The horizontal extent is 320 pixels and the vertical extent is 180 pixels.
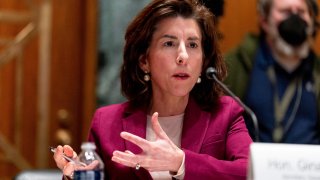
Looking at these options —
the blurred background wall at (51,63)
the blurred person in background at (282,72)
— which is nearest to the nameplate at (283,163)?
the blurred person in background at (282,72)

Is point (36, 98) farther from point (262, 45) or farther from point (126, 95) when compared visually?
point (126, 95)

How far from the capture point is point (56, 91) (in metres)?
4.01

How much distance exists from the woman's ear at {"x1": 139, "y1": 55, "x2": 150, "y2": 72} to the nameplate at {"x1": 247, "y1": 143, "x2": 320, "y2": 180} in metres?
0.63

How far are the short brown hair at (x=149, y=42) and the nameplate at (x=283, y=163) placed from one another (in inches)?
21.5

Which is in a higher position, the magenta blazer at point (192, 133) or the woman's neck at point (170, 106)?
the woman's neck at point (170, 106)

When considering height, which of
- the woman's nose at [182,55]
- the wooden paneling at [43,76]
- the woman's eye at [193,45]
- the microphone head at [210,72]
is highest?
the woman's eye at [193,45]

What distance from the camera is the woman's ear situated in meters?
2.08

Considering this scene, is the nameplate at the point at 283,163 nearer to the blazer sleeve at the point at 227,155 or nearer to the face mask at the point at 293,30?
the blazer sleeve at the point at 227,155

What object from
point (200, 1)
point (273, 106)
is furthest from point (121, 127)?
point (273, 106)

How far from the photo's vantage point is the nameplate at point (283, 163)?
1504 millimetres

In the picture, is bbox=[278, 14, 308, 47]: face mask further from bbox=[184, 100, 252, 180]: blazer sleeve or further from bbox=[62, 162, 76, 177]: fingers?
bbox=[62, 162, 76, 177]: fingers

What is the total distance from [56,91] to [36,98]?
0.13 meters

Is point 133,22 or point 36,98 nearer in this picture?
point 133,22

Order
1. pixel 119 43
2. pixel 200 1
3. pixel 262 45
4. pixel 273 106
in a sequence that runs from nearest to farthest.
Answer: pixel 200 1 → pixel 273 106 → pixel 262 45 → pixel 119 43
